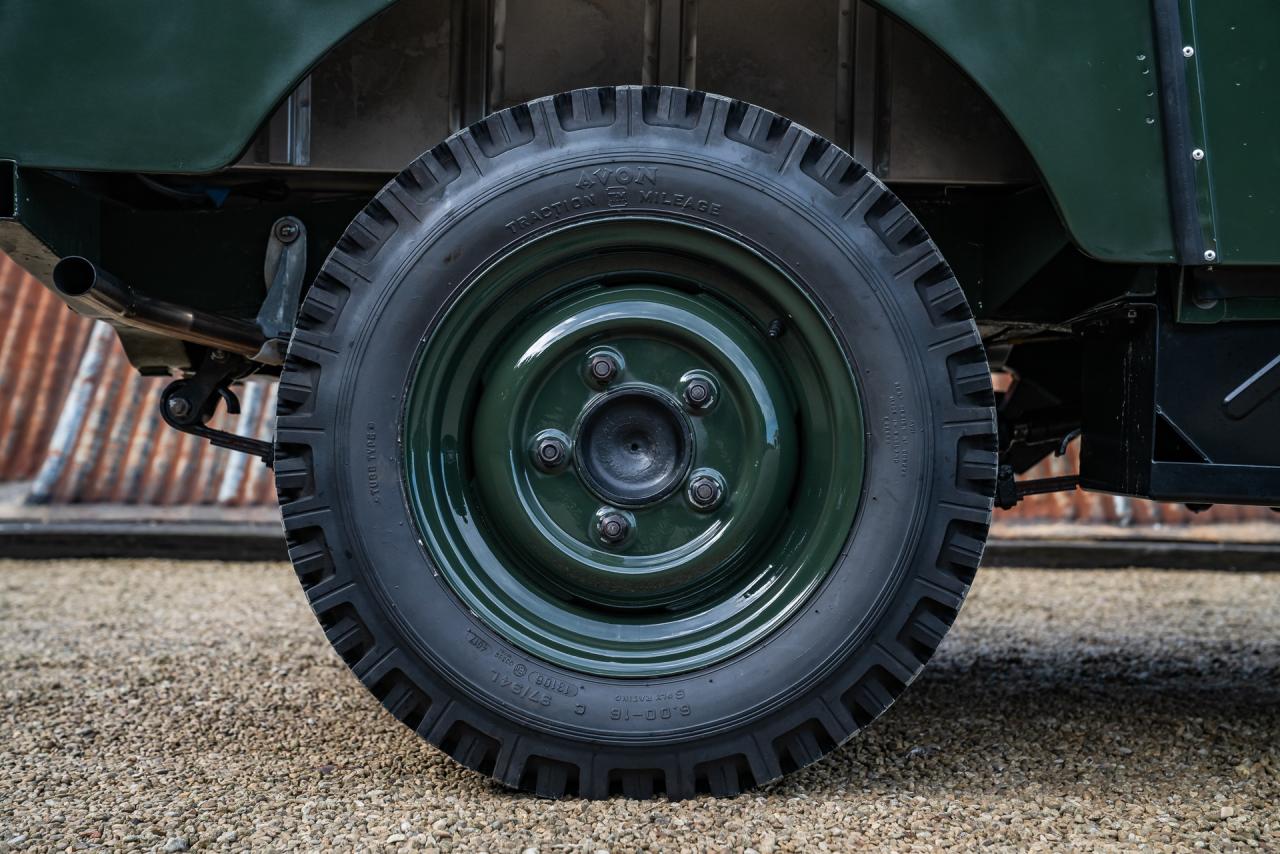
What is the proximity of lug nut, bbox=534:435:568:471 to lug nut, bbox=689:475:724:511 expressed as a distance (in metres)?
0.24

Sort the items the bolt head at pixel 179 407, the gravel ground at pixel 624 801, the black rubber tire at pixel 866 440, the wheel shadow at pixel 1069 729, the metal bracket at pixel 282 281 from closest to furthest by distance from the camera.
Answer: the gravel ground at pixel 624 801, the black rubber tire at pixel 866 440, the wheel shadow at pixel 1069 729, the metal bracket at pixel 282 281, the bolt head at pixel 179 407

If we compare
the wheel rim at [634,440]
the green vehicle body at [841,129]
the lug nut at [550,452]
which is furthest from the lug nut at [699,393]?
the green vehicle body at [841,129]

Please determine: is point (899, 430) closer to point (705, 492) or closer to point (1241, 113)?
point (705, 492)

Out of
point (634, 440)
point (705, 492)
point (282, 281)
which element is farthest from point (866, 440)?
point (282, 281)

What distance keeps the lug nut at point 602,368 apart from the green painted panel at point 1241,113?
1.10 meters

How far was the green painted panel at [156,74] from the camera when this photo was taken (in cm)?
196

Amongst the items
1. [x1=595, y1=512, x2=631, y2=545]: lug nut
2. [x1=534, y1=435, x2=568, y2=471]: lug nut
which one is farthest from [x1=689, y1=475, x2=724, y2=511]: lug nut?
[x1=534, y1=435, x2=568, y2=471]: lug nut

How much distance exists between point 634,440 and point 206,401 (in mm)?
1079

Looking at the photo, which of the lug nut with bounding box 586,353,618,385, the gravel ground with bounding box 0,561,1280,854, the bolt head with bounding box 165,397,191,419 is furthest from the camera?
the bolt head with bounding box 165,397,191,419

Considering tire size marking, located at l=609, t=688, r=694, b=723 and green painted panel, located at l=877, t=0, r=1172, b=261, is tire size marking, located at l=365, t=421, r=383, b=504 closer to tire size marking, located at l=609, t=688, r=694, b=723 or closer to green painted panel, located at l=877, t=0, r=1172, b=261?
tire size marking, located at l=609, t=688, r=694, b=723

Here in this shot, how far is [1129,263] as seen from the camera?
2.08 metres

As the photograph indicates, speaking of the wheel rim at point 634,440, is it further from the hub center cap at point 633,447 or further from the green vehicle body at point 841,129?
the green vehicle body at point 841,129

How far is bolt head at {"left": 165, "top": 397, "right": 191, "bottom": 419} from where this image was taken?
246 centimetres

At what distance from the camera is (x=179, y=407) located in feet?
8.14
